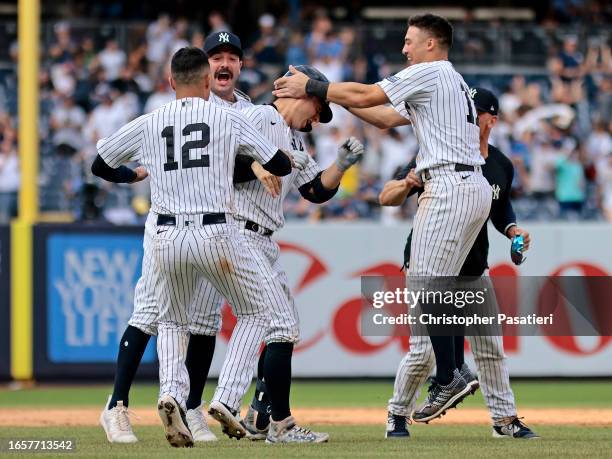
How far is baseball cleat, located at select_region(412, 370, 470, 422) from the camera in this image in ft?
24.9

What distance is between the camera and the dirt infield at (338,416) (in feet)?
29.5

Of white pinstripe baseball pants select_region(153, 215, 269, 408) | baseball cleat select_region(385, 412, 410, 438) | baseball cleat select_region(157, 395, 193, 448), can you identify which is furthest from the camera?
baseball cleat select_region(385, 412, 410, 438)

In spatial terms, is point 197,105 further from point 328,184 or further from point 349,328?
point 349,328

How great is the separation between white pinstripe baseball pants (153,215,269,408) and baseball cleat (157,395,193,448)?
0.28ft

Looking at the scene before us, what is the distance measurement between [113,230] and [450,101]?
5268mm

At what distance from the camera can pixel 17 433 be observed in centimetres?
800

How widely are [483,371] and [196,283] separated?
68.3 inches

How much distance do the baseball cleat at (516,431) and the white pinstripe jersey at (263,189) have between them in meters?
1.68

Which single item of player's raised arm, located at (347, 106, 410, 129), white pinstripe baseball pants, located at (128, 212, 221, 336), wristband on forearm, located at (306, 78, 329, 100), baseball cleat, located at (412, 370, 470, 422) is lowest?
baseball cleat, located at (412, 370, 470, 422)

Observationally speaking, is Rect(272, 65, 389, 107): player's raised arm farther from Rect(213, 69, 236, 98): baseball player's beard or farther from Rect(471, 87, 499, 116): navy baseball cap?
Rect(471, 87, 499, 116): navy baseball cap

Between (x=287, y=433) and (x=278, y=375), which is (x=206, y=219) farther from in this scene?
(x=287, y=433)

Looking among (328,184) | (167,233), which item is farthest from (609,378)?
(167,233)

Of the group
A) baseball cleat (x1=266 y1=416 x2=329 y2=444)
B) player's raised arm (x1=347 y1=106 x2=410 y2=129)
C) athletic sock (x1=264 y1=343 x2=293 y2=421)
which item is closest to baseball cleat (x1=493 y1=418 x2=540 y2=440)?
baseball cleat (x1=266 y1=416 x2=329 y2=444)

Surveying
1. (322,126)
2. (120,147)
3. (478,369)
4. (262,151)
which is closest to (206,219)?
(262,151)
